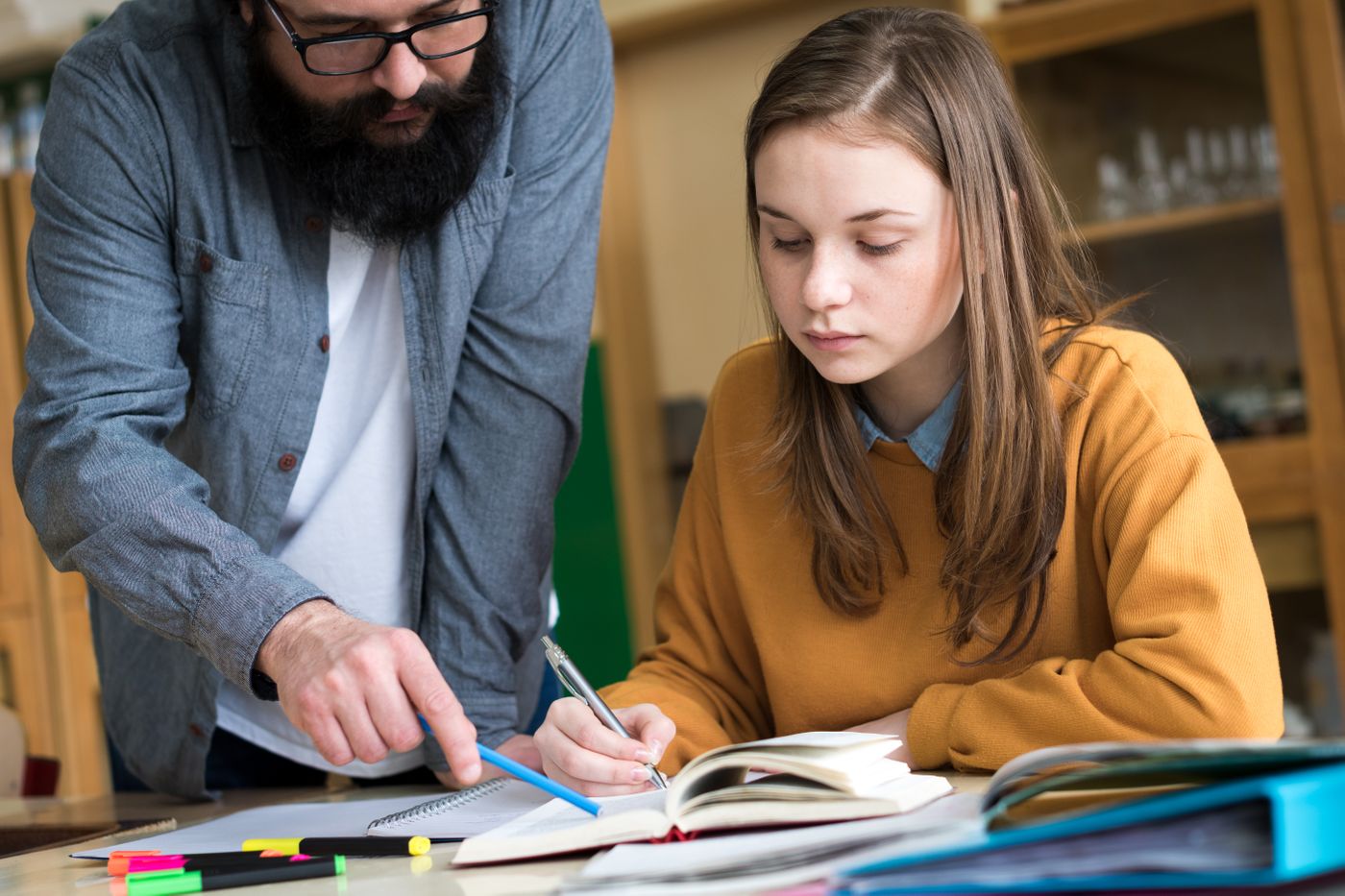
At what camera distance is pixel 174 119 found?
4.41ft

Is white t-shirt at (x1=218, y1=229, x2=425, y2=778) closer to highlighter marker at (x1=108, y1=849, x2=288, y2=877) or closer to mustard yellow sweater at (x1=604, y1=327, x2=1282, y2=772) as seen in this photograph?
mustard yellow sweater at (x1=604, y1=327, x2=1282, y2=772)

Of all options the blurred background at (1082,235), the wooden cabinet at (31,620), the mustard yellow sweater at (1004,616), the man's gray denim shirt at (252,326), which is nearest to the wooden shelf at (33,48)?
the blurred background at (1082,235)

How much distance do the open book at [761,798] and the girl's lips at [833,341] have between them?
0.37 m

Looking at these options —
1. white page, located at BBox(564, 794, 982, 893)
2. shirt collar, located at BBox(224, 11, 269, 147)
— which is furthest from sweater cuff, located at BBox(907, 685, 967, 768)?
shirt collar, located at BBox(224, 11, 269, 147)

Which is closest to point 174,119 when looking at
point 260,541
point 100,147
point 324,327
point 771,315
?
point 100,147

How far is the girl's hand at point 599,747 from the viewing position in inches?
42.0

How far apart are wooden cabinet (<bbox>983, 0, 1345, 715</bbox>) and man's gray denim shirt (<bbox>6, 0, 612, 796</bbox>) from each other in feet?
5.46

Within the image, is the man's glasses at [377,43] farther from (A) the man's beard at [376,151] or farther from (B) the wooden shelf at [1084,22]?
(B) the wooden shelf at [1084,22]

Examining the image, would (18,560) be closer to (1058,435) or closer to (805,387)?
(805,387)

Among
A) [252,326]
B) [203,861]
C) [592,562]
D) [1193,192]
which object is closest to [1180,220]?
[1193,192]

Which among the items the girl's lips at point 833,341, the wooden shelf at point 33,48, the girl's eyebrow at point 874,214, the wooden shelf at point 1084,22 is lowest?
the girl's lips at point 833,341

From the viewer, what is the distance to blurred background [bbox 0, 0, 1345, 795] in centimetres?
288

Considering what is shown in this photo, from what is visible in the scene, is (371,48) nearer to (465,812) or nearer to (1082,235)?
(465,812)

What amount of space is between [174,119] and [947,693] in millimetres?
905
